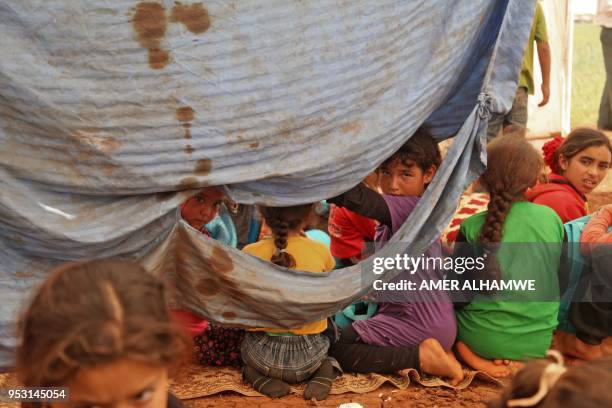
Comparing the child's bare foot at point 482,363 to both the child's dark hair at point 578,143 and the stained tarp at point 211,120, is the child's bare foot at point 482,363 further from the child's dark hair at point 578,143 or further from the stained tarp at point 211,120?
the child's dark hair at point 578,143

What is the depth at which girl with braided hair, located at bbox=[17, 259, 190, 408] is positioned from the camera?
152 centimetres

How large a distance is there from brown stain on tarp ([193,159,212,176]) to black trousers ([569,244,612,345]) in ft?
5.65

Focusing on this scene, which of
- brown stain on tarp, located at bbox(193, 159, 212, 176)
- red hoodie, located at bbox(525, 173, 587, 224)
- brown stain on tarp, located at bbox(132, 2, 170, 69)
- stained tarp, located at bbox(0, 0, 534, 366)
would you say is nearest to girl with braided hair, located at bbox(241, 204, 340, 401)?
stained tarp, located at bbox(0, 0, 534, 366)

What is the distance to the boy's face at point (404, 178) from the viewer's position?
11.3 ft

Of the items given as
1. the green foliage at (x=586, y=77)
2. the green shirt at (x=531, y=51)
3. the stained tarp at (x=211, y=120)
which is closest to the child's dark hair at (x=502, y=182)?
the stained tarp at (x=211, y=120)

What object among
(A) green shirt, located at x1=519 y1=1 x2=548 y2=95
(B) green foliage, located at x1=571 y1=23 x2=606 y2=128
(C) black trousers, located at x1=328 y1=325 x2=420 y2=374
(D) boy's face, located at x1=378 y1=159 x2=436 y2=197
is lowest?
(C) black trousers, located at x1=328 y1=325 x2=420 y2=374

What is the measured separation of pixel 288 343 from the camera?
3229 mm

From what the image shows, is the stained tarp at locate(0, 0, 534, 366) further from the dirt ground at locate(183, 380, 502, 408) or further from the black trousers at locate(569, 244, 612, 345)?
the black trousers at locate(569, 244, 612, 345)

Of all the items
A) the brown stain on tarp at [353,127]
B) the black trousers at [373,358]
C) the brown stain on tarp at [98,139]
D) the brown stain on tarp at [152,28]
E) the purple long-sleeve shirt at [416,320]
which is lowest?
the black trousers at [373,358]

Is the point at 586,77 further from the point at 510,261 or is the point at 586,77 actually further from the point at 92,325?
the point at 92,325

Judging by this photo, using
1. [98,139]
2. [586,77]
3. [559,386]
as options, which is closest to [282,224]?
[98,139]

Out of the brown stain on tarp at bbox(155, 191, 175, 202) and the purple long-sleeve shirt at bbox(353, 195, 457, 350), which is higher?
the brown stain on tarp at bbox(155, 191, 175, 202)

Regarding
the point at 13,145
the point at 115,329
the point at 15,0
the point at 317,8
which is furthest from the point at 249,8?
the point at 115,329

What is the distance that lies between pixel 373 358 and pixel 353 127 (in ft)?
3.41
